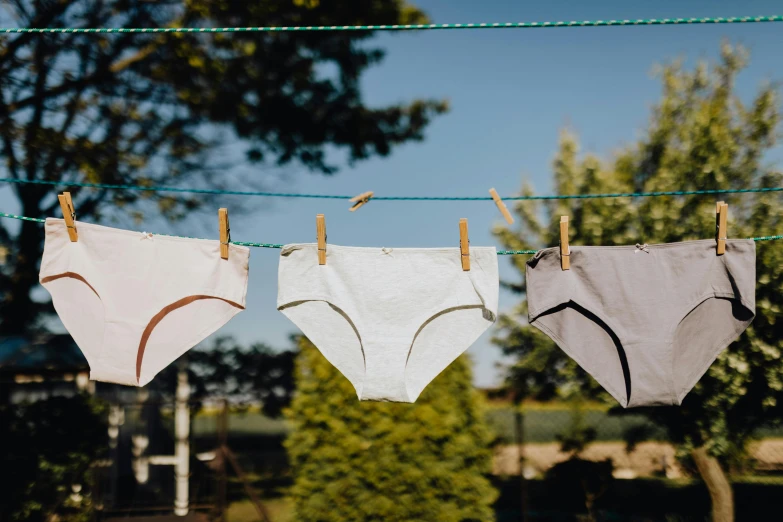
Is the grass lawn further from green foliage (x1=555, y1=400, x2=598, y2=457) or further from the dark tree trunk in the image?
the dark tree trunk

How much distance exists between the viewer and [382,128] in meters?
8.41

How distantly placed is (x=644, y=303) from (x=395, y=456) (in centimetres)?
319

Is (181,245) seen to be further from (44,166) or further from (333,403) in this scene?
(44,166)

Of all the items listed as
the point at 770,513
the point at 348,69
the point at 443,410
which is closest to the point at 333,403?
the point at 443,410

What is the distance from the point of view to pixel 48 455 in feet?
22.1

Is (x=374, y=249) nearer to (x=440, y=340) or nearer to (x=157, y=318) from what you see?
(x=440, y=340)

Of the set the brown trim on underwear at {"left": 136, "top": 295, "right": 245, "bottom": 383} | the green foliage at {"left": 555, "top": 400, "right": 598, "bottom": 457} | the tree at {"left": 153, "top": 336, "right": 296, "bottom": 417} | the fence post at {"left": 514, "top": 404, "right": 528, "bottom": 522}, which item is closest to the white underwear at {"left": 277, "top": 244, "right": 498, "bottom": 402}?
the brown trim on underwear at {"left": 136, "top": 295, "right": 245, "bottom": 383}

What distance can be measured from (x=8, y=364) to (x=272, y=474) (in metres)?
4.23

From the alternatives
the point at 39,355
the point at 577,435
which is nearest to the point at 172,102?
the point at 39,355

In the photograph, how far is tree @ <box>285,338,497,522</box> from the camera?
5.41 m

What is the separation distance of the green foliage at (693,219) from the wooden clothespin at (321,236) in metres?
3.46

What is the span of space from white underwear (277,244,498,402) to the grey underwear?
29cm

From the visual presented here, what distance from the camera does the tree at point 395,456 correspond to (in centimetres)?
541

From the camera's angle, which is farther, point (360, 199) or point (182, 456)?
point (182, 456)
